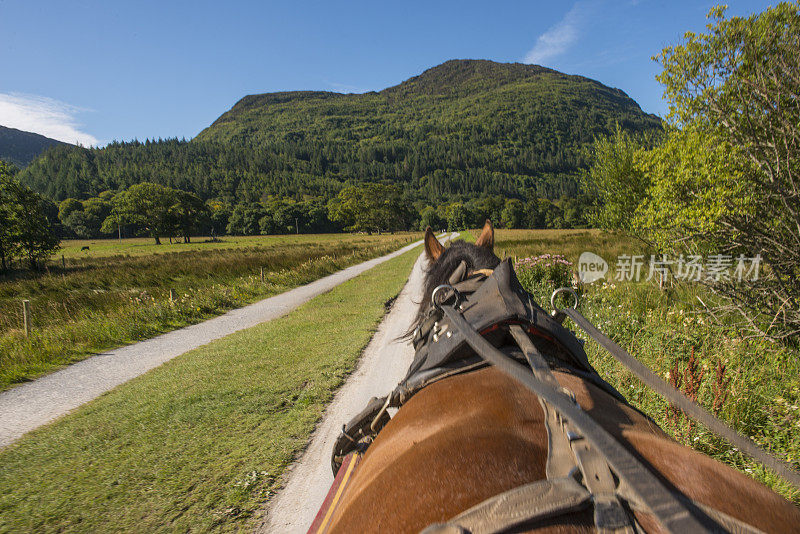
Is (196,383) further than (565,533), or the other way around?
(196,383)

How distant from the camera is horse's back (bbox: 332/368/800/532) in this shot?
0.98m

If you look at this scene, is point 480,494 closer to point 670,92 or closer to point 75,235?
point 670,92

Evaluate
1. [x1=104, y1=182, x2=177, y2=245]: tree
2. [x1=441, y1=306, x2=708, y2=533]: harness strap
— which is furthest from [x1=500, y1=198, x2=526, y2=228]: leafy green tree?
[x1=441, y1=306, x2=708, y2=533]: harness strap

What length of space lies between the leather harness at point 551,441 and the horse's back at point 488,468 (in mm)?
76

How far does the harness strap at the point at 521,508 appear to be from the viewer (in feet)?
2.85

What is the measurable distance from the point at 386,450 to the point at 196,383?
517cm

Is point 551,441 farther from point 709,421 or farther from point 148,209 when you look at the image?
point 148,209

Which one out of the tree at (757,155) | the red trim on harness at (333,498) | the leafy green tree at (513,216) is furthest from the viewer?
A: the leafy green tree at (513,216)

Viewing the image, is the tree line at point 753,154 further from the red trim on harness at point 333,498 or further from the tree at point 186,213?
the tree at point 186,213

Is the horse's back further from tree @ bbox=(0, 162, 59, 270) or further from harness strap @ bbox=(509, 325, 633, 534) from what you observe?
tree @ bbox=(0, 162, 59, 270)

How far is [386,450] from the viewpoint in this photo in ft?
4.77

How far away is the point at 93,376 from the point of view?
6266 mm

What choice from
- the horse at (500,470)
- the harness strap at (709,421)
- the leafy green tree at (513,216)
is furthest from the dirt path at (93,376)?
the leafy green tree at (513,216)

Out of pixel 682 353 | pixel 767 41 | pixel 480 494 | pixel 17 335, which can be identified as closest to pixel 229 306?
pixel 17 335
